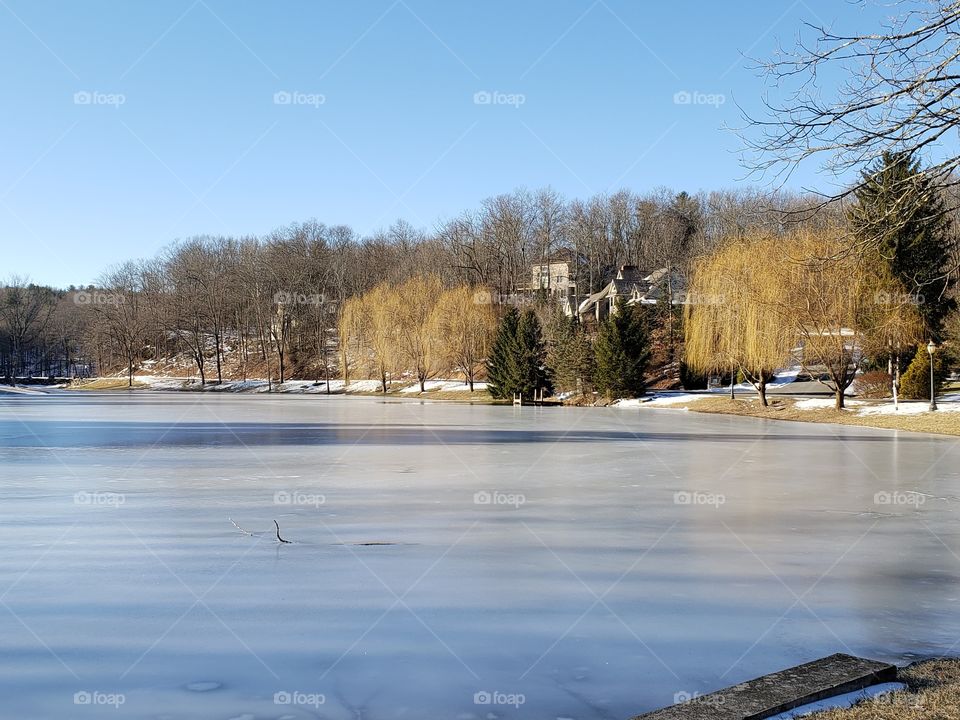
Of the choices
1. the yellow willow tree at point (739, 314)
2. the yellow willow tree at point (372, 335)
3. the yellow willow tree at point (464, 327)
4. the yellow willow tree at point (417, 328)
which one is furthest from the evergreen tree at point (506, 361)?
the yellow willow tree at point (372, 335)

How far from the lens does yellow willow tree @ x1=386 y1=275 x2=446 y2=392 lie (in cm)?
5344

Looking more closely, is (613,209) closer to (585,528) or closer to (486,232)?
(486,232)

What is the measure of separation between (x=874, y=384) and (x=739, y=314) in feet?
24.8

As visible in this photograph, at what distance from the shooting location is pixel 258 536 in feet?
26.1

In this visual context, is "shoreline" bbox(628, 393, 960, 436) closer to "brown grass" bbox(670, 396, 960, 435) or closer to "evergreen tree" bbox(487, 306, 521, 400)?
"brown grass" bbox(670, 396, 960, 435)

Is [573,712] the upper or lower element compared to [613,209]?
lower

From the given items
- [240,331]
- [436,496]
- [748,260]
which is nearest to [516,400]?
[748,260]

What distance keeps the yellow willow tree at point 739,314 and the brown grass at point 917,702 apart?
2863cm

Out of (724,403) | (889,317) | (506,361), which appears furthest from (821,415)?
(506,361)

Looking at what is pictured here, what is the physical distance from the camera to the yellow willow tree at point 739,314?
3186 cm

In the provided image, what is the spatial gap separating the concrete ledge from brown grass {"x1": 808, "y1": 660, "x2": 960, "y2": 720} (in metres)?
0.13

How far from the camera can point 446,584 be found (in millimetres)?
6223

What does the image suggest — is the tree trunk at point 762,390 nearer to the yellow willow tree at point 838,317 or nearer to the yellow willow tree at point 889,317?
the yellow willow tree at point 838,317

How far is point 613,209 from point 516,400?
163 ft
